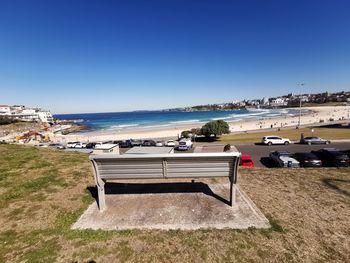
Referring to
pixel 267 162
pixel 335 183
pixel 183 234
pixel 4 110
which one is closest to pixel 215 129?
pixel 267 162

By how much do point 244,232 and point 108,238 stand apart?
2754 millimetres

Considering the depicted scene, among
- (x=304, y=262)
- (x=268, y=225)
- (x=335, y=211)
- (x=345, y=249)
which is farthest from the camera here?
(x=335, y=211)

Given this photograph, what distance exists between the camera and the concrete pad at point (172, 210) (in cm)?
459

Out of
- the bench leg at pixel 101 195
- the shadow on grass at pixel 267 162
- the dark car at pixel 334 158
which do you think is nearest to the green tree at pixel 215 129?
the shadow on grass at pixel 267 162

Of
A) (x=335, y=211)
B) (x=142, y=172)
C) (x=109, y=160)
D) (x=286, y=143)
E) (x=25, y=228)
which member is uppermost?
(x=109, y=160)

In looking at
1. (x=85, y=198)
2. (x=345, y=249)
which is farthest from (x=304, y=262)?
(x=85, y=198)

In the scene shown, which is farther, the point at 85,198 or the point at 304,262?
the point at 85,198

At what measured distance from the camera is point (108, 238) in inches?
163

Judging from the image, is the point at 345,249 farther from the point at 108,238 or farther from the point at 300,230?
the point at 108,238

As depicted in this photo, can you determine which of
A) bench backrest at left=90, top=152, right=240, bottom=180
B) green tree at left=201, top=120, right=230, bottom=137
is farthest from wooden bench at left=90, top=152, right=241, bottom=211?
green tree at left=201, top=120, right=230, bottom=137

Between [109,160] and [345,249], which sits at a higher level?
[109,160]

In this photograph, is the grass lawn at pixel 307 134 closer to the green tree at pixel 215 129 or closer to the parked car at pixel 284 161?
the green tree at pixel 215 129

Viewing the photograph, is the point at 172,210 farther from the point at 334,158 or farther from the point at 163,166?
the point at 334,158

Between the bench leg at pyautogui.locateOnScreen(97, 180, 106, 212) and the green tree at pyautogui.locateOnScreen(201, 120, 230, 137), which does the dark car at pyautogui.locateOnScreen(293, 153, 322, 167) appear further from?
the green tree at pyautogui.locateOnScreen(201, 120, 230, 137)
